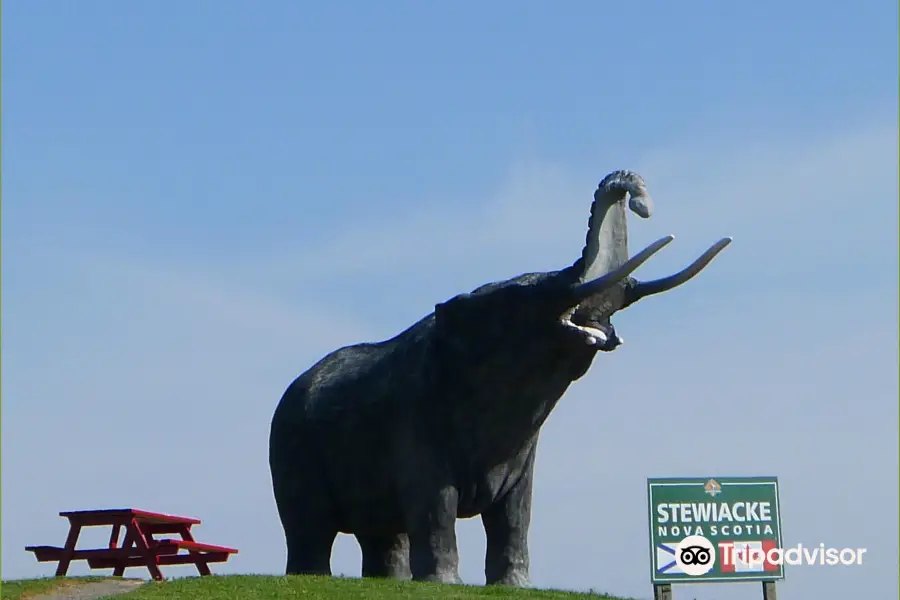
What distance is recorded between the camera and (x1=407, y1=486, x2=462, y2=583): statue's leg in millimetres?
15539

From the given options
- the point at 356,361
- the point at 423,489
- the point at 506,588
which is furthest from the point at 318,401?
the point at 506,588

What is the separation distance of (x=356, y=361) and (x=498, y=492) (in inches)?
80.6

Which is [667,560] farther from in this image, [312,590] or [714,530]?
[312,590]

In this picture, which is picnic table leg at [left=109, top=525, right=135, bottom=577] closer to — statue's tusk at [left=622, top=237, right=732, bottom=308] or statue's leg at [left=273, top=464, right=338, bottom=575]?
statue's leg at [left=273, top=464, right=338, bottom=575]

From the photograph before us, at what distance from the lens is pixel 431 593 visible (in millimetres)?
14719

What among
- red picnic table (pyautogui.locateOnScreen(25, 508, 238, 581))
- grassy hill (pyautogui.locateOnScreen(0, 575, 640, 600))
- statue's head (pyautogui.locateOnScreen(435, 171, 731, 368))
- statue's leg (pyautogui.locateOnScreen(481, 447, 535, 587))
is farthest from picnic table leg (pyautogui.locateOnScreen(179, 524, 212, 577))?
statue's head (pyautogui.locateOnScreen(435, 171, 731, 368))

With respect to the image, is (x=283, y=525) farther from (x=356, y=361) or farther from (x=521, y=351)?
(x=521, y=351)

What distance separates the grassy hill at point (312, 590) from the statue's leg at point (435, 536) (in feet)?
1.18

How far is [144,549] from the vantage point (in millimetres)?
18109

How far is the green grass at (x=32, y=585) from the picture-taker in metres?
16.4

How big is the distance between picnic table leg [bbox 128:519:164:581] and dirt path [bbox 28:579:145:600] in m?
1.13

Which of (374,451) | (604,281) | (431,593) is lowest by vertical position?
(431,593)

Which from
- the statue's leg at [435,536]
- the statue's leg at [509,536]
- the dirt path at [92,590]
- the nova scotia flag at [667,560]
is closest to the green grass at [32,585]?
the dirt path at [92,590]

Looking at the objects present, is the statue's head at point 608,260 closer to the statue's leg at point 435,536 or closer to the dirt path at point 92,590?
the statue's leg at point 435,536
